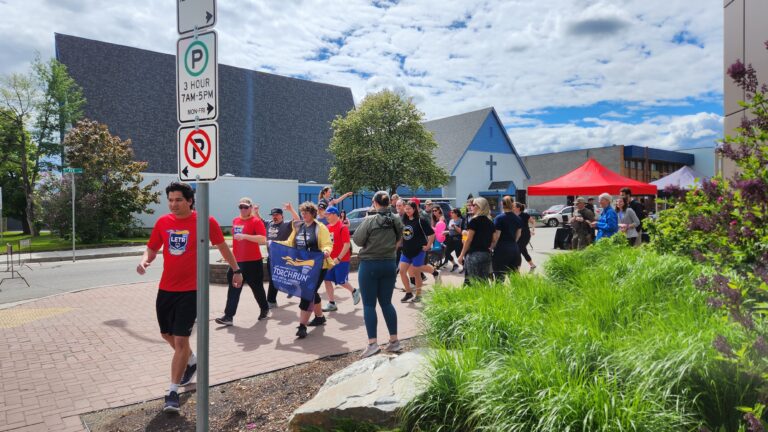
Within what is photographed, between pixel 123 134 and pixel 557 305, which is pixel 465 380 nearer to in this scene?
pixel 557 305

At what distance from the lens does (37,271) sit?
14773mm

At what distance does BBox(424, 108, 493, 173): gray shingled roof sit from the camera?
45.1 meters

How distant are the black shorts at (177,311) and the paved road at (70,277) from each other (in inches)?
275

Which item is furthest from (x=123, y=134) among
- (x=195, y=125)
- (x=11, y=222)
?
(x=195, y=125)

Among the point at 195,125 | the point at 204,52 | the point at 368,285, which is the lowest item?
the point at 368,285

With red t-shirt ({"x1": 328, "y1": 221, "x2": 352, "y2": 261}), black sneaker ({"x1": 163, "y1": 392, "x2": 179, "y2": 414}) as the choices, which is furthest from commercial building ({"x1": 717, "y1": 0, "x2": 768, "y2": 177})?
black sneaker ({"x1": 163, "y1": 392, "x2": 179, "y2": 414})

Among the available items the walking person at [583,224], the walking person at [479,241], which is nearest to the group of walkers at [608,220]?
the walking person at [583,224]

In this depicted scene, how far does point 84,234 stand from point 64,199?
180 centimetres

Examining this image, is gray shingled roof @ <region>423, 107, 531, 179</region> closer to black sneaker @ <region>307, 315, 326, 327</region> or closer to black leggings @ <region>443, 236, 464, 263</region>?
black leggings @ <region>443, 236, 464, 263</region>

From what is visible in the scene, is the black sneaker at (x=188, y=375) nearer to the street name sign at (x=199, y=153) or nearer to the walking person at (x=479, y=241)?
the street name sign at (x=199, y=153)

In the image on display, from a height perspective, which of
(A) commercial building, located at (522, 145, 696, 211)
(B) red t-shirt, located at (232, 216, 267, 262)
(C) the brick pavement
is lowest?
(C) the brick pavement

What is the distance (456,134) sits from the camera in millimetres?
47562

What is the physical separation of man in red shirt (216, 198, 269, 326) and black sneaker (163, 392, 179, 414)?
9.95 feet

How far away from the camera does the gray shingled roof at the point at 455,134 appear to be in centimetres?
4506
